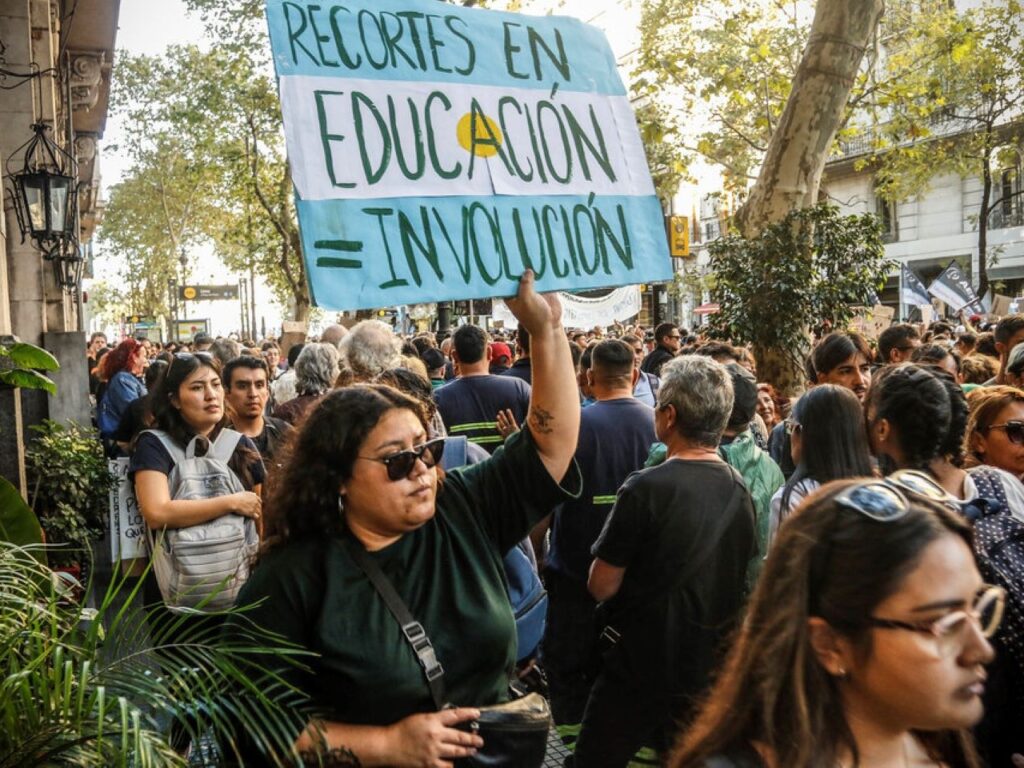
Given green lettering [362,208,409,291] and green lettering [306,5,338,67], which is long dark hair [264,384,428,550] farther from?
green lettering [306,5,338,67]

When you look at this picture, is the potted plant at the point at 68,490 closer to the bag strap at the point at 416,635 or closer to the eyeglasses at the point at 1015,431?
the bag strap at the point at 416,635

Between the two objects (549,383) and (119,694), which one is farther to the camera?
(549,383)

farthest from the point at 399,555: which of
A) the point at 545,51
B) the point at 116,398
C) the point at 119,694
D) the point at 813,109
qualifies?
the point at 813,109

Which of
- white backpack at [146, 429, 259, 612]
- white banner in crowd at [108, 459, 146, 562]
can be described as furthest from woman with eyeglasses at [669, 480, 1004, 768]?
white banner in crowd at [108, 459, 146, 562]

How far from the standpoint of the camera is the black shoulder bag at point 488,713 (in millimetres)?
2314

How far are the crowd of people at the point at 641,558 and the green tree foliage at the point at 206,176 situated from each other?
11.7 meters

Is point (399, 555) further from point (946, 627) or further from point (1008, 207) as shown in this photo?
point (1008, 207)

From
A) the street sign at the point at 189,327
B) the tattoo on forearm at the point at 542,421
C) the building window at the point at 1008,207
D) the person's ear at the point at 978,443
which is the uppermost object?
the building window at the point at 1008,207

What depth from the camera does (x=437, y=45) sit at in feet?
9.36

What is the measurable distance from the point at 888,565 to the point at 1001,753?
1.48m

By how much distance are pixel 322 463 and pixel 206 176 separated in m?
32.7

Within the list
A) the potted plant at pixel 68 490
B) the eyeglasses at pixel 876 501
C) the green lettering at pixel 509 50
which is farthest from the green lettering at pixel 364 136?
the potted plant at pixel 68 490

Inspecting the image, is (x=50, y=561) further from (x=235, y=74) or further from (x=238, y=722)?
(x=235, y=74)

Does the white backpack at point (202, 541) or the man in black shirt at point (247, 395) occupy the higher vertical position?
the man in black shirt at point (247, 395)
